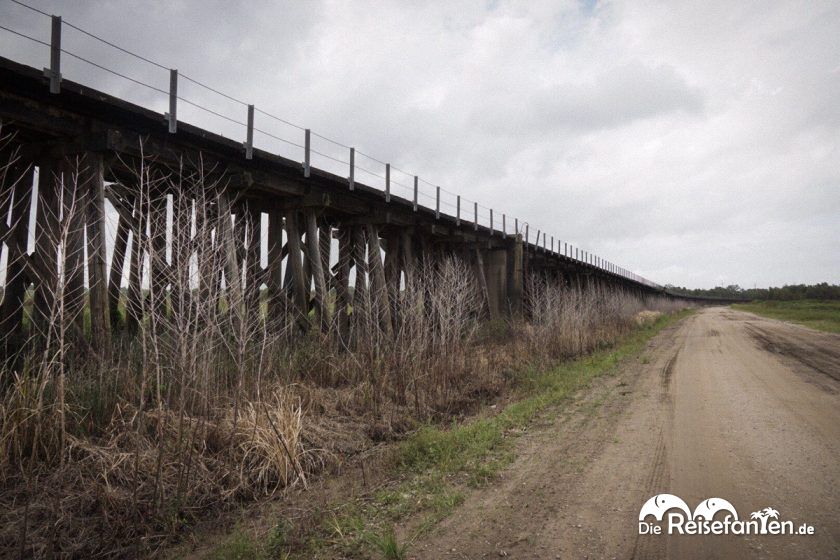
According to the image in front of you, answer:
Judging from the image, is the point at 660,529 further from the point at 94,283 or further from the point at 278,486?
the point at 94,283

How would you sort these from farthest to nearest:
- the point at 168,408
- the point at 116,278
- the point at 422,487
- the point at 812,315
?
the point at 812,315 < the point at 116,278 < the point at 422,487 < the point at 168,408

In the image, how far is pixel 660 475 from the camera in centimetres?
403

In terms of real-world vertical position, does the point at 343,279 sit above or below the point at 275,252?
below

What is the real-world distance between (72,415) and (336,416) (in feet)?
9.84

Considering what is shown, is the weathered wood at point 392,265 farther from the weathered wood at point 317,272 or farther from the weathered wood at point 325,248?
the weathered wood at point 317,272

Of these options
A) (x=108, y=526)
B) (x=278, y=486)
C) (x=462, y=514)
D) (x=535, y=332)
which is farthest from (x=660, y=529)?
(x=535, y=332)

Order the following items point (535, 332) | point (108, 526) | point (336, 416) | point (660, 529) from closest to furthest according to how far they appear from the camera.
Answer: point (660, 529)
point (108, 526)
point (336, 416)
point (535, 332)

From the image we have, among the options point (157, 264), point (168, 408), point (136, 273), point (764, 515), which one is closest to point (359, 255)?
point (136, 273)

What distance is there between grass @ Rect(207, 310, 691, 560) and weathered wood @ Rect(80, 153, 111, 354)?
463 cm

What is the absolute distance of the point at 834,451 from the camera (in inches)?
176

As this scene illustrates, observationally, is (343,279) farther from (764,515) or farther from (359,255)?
(764,515)

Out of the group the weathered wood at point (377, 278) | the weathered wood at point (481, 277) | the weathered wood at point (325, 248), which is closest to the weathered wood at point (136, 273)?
the weathered wood at point (325, 248)

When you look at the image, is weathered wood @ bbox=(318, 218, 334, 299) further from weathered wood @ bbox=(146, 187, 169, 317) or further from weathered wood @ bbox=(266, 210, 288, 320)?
weathered wood @ bbox=(146, 187, 169, 317)

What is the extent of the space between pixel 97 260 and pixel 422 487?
18.8 ft
